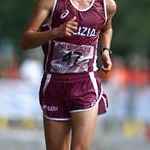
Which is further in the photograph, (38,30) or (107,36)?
(107,36)

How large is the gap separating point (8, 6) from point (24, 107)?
2278 cm

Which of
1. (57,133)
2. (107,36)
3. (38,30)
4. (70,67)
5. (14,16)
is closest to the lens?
(38,30)

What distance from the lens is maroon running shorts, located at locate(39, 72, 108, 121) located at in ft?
29.1

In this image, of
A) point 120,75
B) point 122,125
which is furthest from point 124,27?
point 122,125

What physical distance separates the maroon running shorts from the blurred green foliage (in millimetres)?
34366

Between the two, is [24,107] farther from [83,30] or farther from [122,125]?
[83,30]

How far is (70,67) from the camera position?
348 inches

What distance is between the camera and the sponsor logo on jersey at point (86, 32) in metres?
8.68

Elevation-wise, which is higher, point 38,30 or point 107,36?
point 38,30

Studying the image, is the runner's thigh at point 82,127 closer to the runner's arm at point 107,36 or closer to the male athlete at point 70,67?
the male athlete at point 70,67

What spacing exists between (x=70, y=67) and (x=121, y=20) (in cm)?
3730

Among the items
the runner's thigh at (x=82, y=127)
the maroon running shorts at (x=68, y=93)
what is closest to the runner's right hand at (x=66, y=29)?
the maroon running shorts at (x=68, y=93)

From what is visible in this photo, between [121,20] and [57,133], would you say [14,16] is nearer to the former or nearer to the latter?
[121,20]

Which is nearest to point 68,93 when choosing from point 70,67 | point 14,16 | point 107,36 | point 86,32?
point 70,67
